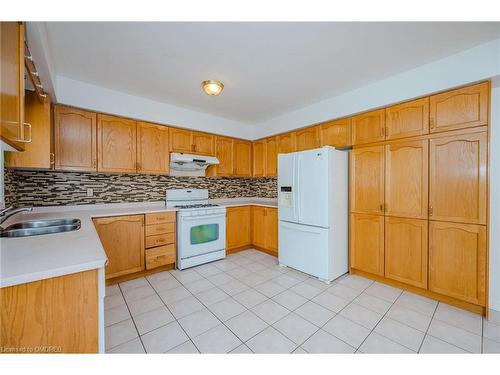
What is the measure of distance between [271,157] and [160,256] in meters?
2.33

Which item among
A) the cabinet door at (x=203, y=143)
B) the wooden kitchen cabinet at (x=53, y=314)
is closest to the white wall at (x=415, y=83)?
the cabinet door at (x=203, y=143)

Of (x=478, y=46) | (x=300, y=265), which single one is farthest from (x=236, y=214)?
(x=478, y=46)

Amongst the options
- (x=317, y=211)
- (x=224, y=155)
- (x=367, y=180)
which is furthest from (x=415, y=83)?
(x=224, y=155)

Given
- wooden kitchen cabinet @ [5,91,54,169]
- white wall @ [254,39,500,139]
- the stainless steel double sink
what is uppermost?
white wall @ [254,39,500,139]

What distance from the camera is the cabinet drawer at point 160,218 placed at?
275cm

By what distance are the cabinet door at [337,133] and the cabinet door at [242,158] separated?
1540 mm

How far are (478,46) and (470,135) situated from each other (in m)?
0.73

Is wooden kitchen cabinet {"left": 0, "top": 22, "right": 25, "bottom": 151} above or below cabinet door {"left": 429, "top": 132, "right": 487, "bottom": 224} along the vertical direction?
above

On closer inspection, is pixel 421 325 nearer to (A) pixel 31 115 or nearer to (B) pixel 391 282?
(B) pixel 391 282

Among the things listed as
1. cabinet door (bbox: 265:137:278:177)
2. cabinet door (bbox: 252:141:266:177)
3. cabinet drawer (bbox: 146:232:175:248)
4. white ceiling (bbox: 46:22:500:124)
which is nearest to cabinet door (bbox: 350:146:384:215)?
white ceiling (bbox: 46:22:500:124)

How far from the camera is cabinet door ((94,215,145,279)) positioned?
244 cm

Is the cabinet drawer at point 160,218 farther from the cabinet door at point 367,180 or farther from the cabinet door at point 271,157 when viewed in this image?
the cabinet door at point 367,180

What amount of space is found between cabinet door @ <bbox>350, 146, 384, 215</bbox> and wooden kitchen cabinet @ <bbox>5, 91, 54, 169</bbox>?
10.7 feet

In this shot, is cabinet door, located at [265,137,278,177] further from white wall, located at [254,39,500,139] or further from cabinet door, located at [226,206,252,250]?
cabinet door, located at [226,206,252,250]
